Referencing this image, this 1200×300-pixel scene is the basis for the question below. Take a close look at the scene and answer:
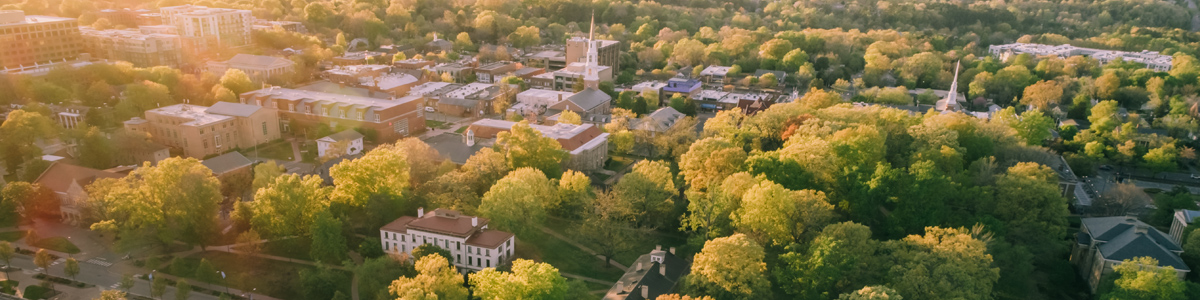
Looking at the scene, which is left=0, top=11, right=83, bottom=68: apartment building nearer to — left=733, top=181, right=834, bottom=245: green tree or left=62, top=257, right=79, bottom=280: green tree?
left=62, top=257, right=79, bottom=280: green tree

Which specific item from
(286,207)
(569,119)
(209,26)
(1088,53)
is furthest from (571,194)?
(1088,53)

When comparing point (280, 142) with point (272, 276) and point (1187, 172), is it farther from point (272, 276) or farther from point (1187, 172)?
point (1187, 172)

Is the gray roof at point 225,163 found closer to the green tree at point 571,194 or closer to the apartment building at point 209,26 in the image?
the green tree at point 571,194

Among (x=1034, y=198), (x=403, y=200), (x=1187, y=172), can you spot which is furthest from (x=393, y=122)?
(x=1187, y=172)

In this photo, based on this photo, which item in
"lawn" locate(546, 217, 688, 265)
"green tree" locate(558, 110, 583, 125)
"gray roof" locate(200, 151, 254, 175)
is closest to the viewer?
"lawn" locate(546, 217, 688, 265)

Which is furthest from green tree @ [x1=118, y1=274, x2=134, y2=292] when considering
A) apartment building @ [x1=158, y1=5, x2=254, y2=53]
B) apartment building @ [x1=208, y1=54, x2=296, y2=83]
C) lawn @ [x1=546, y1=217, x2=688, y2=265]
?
apartment building @ [x1=158, y1=5, x2=254, y2=53]

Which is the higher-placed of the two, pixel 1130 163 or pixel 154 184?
pixel 154 184

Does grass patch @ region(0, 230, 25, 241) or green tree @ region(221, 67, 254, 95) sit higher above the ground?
green tree @ region(221, 67, 254, 95)
